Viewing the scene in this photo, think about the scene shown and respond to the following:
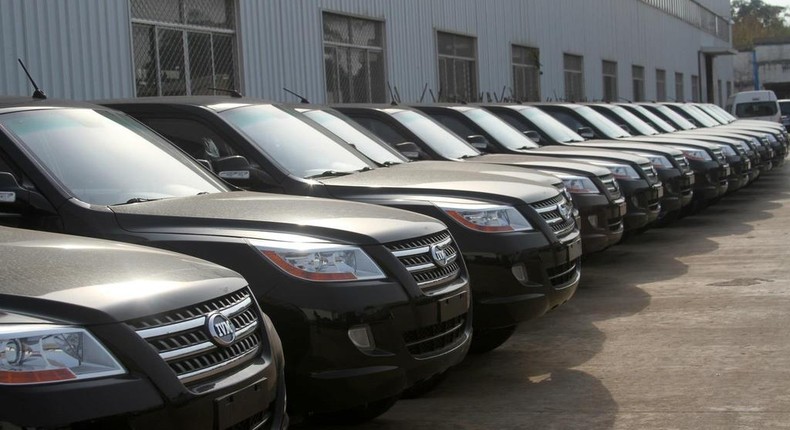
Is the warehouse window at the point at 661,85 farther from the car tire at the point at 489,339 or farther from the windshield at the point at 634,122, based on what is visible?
the car tire at the point at 489,339

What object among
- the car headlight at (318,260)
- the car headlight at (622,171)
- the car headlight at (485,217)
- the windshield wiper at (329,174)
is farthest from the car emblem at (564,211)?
the car headlight at (622,171)

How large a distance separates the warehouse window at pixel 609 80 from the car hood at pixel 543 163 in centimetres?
2858

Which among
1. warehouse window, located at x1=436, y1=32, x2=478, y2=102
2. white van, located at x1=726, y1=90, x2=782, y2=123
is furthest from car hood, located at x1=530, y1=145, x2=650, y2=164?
white van, located at x1=726, y1=90, x2=782, y2=123

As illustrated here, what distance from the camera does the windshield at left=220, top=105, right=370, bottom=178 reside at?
712 cm

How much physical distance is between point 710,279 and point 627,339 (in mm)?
2881

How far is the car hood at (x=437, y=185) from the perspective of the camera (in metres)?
7.16

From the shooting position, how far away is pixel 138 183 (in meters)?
5.68

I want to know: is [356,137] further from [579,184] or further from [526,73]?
[526,73]

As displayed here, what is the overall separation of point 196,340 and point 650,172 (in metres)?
9.75

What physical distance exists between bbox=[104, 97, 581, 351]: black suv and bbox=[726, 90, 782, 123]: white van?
30.6 m

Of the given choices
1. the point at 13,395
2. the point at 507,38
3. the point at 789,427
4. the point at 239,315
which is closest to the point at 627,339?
the point at 789,427

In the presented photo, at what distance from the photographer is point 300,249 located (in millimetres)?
5059

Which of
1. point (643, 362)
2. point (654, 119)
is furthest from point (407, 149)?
point (654, 119)

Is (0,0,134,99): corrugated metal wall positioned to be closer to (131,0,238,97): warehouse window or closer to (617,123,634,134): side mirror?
(131,0,238,97): warehouse window
